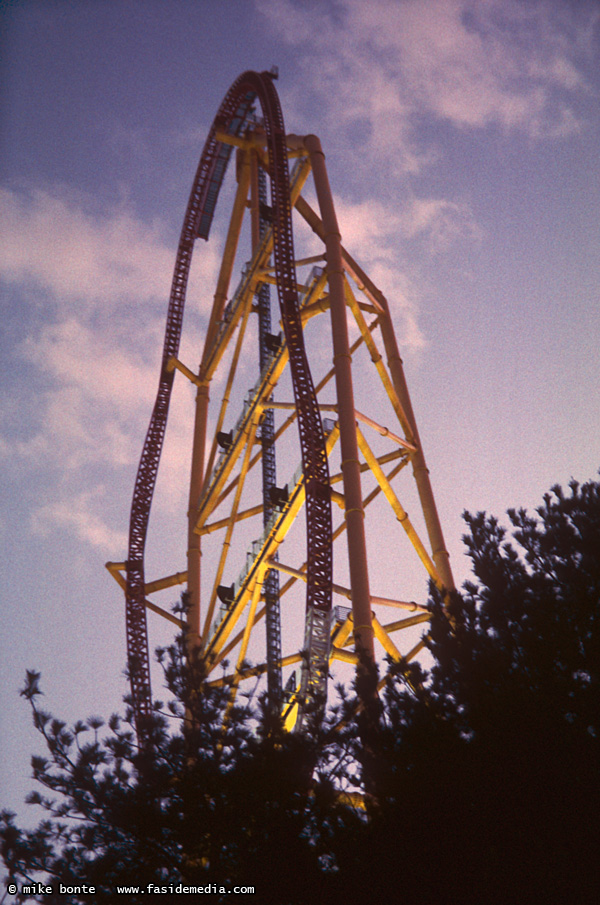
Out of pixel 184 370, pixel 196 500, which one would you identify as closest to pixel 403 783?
pixel 196 500

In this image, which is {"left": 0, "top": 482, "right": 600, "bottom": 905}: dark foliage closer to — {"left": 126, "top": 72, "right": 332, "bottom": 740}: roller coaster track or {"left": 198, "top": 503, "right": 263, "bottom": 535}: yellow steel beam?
{"left": 126, "top": 72, "right": 332, "bottom": 740}: roller coaster track

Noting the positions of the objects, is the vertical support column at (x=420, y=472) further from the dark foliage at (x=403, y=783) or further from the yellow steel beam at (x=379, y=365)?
the dark foliage at (x=403, y=783)

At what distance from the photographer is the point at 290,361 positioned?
509 inches

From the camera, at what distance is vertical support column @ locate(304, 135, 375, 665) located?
32.5 ft

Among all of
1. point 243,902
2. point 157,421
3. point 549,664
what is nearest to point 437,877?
point 243,902

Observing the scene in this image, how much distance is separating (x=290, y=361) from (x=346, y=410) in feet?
5.59

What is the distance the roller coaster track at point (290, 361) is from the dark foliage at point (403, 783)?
2.06 ft

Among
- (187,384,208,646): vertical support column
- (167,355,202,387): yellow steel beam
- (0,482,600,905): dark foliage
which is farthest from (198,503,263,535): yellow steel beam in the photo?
(0,482,600,905): dark foliage

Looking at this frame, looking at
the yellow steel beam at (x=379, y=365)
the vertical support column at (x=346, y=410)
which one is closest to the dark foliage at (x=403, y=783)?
the vertical support column at (x=346, y=410)

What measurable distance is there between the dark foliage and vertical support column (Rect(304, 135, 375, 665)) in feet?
7.82

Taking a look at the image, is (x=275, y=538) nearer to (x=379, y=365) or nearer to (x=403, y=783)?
(x=379, y=365)

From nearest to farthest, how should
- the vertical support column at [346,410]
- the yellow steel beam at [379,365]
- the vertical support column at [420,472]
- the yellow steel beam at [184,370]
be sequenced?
1. the vertical support column at [346,410]
2. the vertical support column at [420,472]
3. the yellow steel beam at [379,365]
4. the yellow steel beam at [184,370]

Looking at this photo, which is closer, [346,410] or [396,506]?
[346,410]

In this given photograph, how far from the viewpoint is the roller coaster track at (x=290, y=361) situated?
36.5 ft
